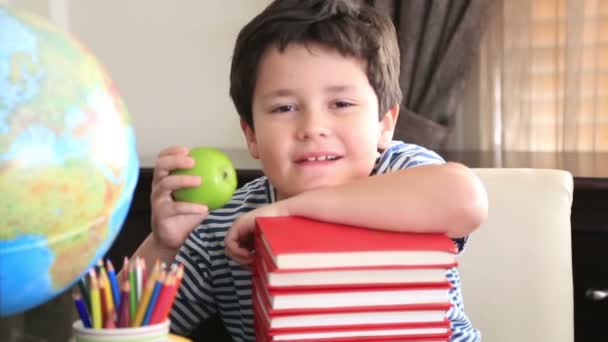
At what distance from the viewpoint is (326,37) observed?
1039 millimetres

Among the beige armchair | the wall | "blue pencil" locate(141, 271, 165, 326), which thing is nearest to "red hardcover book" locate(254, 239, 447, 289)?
"blue pencil" locate(141, 271, 165, 326)

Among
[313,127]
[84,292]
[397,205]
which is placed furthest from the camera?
[313,127]

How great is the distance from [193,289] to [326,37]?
1.46 feet

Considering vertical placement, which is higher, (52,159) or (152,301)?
(52,159)

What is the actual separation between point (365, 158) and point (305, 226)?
30 cm

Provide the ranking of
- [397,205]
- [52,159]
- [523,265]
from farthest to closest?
[523,265] < [397,205] < [52,159]

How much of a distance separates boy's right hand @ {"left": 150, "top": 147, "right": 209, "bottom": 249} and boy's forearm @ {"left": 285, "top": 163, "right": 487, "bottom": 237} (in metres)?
A: 0.14

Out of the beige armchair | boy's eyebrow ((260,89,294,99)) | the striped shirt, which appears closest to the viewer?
boy's eyebrow ((260,89,294,99))

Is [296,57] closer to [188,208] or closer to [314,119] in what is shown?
[314,119]

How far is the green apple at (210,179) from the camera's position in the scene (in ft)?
2.91

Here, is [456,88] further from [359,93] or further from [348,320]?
[348,320]

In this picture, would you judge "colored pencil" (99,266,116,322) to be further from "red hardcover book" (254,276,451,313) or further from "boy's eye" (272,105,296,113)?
"boy's eye" (272,105,296,113)

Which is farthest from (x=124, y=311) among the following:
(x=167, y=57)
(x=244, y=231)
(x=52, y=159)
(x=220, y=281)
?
(x=167, y=57)

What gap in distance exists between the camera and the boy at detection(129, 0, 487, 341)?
2.78ft
